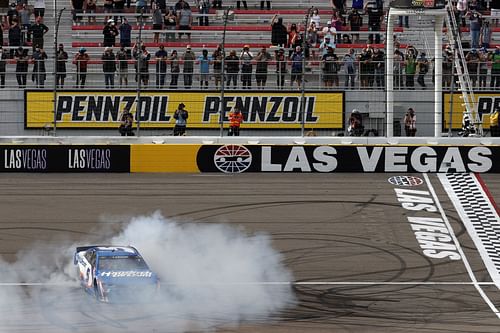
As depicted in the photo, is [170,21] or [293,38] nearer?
[293,38]

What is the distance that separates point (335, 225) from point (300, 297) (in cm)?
415

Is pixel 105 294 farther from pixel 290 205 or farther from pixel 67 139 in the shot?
pixel 67 139

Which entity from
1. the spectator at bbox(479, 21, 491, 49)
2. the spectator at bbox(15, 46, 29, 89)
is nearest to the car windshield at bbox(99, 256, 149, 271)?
the spectator at bbox(15, 46, 29, 89)

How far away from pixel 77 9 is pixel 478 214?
14.4 metres

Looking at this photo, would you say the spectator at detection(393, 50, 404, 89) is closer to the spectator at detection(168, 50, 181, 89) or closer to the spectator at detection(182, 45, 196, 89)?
the spectator at detection(182, 45, 196, 89)

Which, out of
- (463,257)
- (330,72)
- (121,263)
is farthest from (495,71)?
(121,263)

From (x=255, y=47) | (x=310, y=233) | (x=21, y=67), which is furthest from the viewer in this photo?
(x=255, y=47)

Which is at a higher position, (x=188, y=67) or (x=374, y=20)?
(x=374, y=20)

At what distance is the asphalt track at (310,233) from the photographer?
52.2 feet

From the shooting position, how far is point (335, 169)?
2416 centimetres

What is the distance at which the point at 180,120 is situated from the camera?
25.9 m

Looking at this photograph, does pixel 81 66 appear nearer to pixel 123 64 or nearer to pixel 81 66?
pixel 81 66

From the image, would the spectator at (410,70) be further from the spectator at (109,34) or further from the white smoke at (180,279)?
the spectator at (109,34)

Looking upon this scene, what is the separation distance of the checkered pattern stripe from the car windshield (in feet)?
19.8
